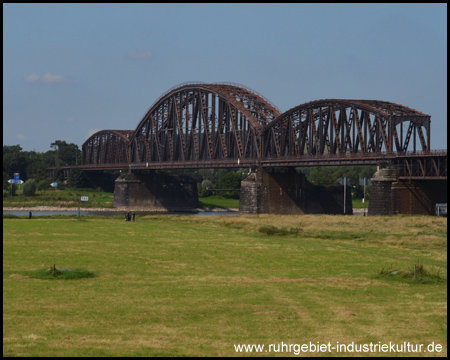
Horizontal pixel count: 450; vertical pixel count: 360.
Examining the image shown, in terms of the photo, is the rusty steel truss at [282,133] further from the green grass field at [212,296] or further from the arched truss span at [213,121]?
the green grass field at [212,296]

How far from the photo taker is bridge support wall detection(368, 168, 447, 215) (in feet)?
347

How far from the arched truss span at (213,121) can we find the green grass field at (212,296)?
101253 millimetres

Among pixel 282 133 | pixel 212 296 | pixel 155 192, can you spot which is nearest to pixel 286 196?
pixel 282 133

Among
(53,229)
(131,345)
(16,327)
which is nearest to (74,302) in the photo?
(16,327)

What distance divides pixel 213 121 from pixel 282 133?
96.7 ft

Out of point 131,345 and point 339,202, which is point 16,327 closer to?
point 131,345

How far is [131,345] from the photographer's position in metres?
21.2

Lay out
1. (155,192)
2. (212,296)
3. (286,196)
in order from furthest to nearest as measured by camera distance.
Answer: (155,192)
(286,196)
(212,296)

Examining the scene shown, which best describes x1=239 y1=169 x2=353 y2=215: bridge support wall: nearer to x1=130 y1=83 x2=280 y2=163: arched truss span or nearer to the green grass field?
x1=130 y1=83 x2=280 y2=163: arched truss span

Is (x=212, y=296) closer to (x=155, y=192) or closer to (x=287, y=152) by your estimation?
(x=287, y=152)

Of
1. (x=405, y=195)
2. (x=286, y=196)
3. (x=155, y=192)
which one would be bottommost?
(x=286, y=196)

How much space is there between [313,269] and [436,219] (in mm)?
50553

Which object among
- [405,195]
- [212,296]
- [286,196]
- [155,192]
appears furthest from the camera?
[155,192]

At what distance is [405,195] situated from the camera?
106m
